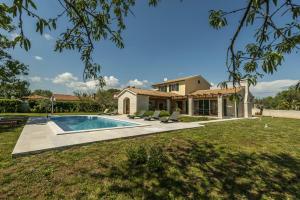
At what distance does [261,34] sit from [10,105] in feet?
127

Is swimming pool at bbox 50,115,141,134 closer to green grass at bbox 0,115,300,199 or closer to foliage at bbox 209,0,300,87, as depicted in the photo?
green grass at bbox 0,115,300,199

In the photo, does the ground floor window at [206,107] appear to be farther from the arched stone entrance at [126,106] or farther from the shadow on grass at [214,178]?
the shadow on grass at [214,178]

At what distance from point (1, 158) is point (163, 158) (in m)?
6.09

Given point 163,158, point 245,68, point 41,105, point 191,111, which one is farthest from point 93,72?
point 41,105

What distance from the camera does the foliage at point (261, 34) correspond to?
2.59m

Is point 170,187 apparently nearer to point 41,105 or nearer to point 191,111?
point 191,111


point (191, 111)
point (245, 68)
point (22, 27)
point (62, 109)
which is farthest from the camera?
point (62, 109)

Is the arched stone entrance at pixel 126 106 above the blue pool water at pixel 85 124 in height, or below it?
above

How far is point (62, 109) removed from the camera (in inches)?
1339

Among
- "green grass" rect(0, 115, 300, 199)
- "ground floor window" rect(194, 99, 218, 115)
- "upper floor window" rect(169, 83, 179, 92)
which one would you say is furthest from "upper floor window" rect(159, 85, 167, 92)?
"green grass" rect(0, 115, 300, 199)

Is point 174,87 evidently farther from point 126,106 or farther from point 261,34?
point 261,34

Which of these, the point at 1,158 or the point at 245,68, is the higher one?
the point at 245,68

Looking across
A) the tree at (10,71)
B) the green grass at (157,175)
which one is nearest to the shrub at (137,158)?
the green grass at (157,175)

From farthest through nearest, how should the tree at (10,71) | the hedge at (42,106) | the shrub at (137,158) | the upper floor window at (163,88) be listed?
the upper floor window at (163,88) < the hedge at (42,106) < the tree at (10,71) < the shrub at (137,158)
